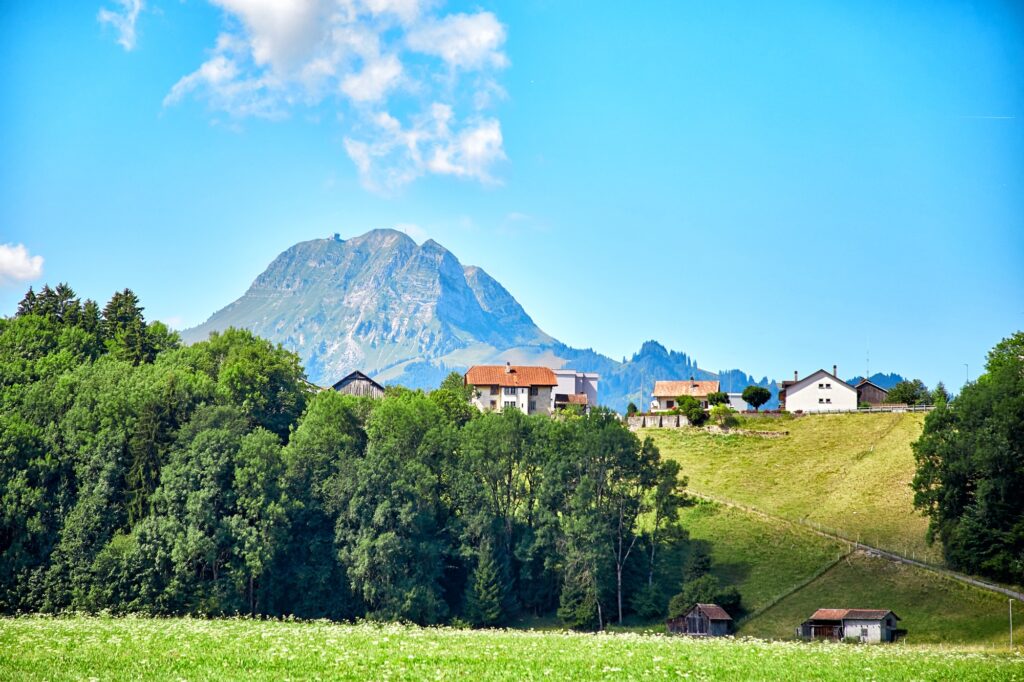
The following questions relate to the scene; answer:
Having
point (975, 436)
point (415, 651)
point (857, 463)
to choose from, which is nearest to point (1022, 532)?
point (975, 436)

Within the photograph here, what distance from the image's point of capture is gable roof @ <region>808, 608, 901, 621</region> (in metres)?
65.1

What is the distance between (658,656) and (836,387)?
10727 cm

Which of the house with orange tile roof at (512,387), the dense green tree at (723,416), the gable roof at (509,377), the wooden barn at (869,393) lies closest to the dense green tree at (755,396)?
the dense green tree at (723,416)

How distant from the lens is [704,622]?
2771 inches

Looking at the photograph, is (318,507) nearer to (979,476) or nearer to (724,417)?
(979,476)

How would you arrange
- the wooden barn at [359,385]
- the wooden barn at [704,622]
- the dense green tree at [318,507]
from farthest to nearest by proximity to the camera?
the wooden barn at [359,385]
the dense green tree at [318,507]
the wooden barn at [704,622]

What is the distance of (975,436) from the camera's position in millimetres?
76312

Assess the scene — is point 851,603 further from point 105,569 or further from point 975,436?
point 105,569

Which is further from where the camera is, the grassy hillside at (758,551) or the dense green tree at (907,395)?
the dense green tree at (907,395)

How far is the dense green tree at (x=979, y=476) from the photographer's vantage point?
2859 inches

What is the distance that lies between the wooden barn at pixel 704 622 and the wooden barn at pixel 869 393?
244 feet

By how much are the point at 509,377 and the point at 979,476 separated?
90.5m

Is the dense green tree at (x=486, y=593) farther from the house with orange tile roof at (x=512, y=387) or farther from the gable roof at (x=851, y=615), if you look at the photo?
the house with orange tile roof at (x=512, y=387)

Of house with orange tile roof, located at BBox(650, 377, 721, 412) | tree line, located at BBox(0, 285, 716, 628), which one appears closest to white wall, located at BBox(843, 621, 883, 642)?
tree line, located at BBox(0, 285, 716, 628)
